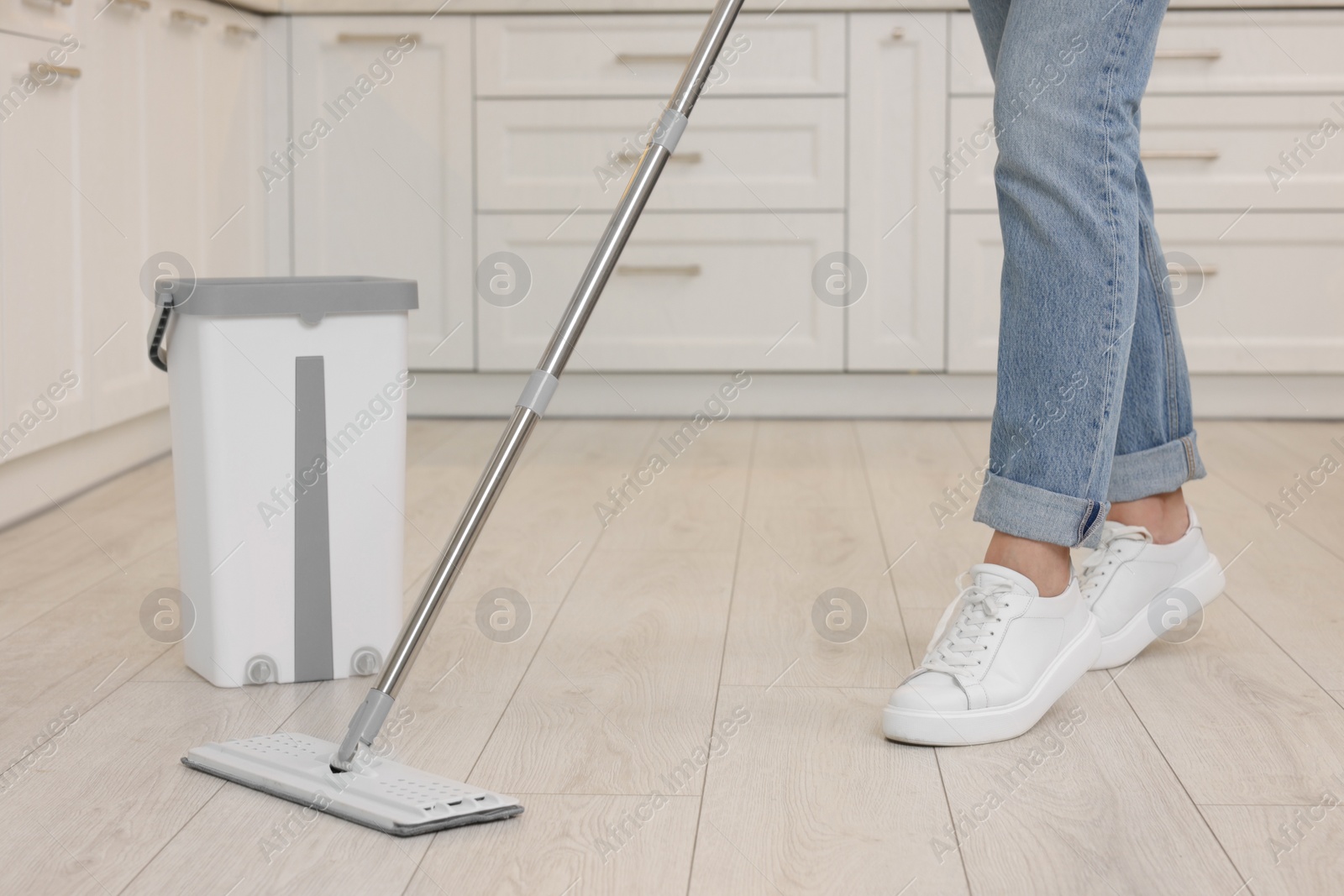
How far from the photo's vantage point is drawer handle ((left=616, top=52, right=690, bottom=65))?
7.75ft

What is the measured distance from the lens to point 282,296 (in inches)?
41.1

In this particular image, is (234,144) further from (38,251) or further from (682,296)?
(682,296)

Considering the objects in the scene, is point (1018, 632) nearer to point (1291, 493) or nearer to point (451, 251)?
point (1291, 493)

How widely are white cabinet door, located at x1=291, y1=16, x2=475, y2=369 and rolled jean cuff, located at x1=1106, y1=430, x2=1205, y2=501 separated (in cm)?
155

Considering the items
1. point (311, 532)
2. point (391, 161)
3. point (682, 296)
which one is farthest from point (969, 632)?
point (391, 161)

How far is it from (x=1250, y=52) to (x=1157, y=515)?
Result: 1.52m

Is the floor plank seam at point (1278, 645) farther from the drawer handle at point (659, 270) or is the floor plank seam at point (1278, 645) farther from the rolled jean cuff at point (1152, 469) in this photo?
the drawer handle at point (659, 270)

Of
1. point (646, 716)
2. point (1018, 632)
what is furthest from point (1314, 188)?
point (646, 716)

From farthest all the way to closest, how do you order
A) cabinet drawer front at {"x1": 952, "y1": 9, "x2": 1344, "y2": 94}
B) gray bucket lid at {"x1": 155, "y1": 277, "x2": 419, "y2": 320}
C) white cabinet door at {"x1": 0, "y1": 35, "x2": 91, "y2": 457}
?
cabinet drawer front at {"x1": 952, "y1": 9, "x2": 1344, "y2": 94}, white cabinet door at {"x1": 0, "y1": 35, "x2": 91, "y2": 457}, gray bucket lid at {"x1": 155, "y1": 277, "x2": 419, "y2": 320}

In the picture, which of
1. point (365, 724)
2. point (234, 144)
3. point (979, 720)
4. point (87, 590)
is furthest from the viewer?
point (234, 144)

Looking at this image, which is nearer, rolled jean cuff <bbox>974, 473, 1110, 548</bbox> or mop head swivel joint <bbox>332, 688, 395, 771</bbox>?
mop head swivel joint <bbox>332, 688, 395, 771</bbox>

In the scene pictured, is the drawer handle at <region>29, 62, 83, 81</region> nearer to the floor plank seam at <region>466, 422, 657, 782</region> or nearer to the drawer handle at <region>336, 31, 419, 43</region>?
the drawer handle at <region>336, 31, 419, 43</region>

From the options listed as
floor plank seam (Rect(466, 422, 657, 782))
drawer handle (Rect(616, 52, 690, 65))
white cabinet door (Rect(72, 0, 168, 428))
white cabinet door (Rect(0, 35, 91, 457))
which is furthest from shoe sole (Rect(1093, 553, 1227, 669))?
drawer handle (Rect(616, 52, 690, 65))

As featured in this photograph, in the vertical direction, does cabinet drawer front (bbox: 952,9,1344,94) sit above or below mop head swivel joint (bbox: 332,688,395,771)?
above
